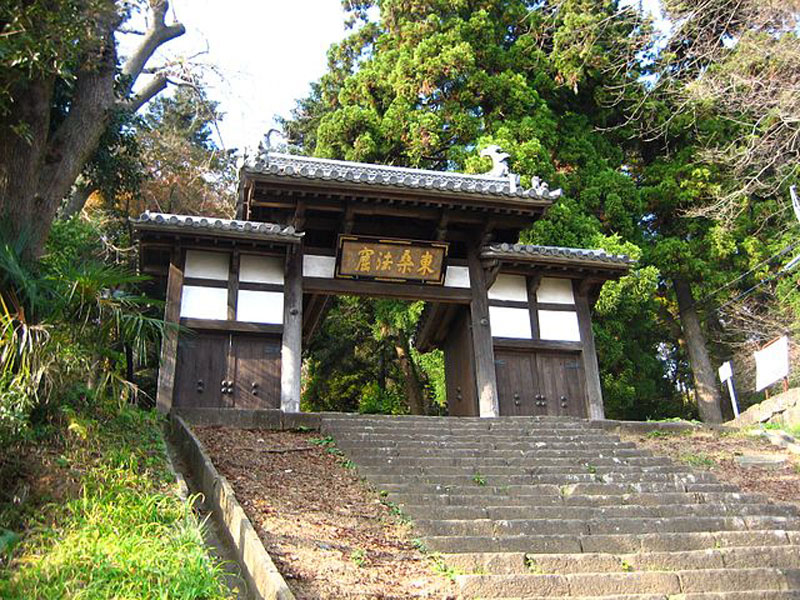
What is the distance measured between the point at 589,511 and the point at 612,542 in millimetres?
810

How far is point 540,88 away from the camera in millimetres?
22594

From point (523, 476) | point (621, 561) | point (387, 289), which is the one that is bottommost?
point (621, 561)

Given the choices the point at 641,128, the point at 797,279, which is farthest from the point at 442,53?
the point at 797,279

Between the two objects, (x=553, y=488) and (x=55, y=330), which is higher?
(x=55, y=330)

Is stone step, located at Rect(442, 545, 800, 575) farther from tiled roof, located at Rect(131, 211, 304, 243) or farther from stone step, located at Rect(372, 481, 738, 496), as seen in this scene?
tiled roof, located at Rect(131, 211, 304, 243)

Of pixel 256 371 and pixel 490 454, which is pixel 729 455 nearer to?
pixel 490 454

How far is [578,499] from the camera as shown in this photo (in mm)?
7793

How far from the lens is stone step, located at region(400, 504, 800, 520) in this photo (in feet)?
23.0

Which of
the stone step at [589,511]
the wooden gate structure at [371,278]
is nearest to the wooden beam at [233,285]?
the wooden gate structure at [371,278]

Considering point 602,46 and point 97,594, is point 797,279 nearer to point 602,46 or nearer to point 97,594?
point 602,46

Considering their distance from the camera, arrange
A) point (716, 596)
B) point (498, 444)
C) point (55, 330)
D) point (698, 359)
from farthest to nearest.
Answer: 1. point (698, 359)
2. point (498, 444)
3. point (55, 330)
4. point (716, 596)

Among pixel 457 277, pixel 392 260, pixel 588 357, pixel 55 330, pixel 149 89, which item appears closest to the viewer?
pixel 55 330

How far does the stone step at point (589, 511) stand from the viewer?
702cm

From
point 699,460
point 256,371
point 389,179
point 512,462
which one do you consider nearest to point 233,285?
point 256,371
